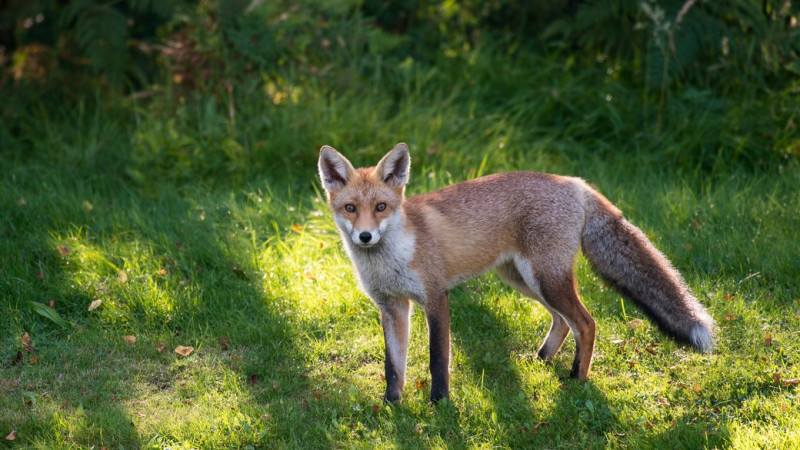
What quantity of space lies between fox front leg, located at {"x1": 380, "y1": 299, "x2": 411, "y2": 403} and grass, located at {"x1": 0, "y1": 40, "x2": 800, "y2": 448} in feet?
0.30

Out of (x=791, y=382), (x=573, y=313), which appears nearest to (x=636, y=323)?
(x=573, y=313)

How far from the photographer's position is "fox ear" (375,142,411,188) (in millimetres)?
4176

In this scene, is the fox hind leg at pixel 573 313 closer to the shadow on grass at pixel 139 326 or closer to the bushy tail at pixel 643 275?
the bushy tail at pixel 643 275

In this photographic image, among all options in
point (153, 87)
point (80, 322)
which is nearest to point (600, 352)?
point (80, 322)

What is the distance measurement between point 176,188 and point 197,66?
132 centimetres

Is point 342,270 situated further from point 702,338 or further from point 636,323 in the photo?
point 702,338

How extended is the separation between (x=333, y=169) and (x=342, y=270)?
1228 mm

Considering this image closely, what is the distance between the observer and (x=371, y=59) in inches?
295

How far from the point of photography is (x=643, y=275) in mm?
4195

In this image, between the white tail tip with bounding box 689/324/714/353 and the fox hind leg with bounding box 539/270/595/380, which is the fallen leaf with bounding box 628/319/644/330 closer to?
the fox hind leg with bounding box 539/270/595/380

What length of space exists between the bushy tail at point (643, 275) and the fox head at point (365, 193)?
3.54 feet

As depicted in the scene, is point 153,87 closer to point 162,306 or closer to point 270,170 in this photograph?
point 270,170

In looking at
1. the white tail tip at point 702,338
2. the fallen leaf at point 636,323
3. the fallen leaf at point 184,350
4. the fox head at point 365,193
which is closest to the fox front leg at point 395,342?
the fox head at point 365,193

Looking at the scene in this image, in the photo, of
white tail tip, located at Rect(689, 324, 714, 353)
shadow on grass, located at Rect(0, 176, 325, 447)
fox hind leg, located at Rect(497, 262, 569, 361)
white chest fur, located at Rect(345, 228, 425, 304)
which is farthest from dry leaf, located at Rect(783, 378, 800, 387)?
shadow on grass, located at Rect(0, 176, 325, 447)
